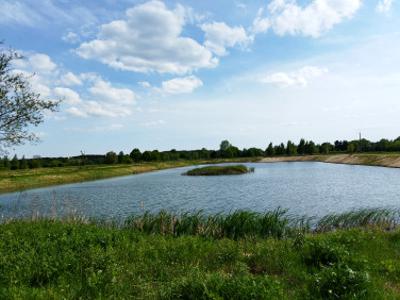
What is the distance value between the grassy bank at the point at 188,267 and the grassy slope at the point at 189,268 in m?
0.02

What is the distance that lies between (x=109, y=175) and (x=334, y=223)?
2676 inches

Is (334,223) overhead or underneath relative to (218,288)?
underneath

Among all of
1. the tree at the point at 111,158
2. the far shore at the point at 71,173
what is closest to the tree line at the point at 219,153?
the tree at the point at 111,158

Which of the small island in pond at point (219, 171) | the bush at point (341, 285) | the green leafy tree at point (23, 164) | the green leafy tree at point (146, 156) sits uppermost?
the green leafy tree at point (146, 156)

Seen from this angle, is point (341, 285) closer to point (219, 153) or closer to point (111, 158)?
point (111, 158)

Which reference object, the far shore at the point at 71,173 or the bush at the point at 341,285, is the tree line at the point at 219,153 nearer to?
the far shore at the point at 71,173

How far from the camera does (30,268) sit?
792cm

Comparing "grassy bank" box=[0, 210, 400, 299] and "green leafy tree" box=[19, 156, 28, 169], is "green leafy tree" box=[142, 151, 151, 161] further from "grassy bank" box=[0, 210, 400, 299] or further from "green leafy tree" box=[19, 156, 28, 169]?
"grassy bank" box=[0, 210, 400, 299]

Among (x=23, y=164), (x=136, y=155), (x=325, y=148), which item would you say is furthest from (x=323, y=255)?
(x=325, y=148)

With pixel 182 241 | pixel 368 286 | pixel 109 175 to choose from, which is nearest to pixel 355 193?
pixel 182 241

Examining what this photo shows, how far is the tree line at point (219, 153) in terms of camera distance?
116581 millimetres

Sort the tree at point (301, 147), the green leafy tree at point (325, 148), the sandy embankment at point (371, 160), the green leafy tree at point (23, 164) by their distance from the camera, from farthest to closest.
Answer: the tree at point (301, 147), the green leafy tree at point (325, 148), the green leafy tree at point (23, 164), the sandy embankment at point (371, 160)

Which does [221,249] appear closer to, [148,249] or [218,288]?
[148,249]

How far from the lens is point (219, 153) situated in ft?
585
